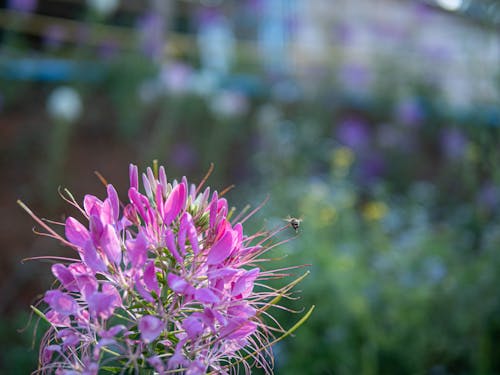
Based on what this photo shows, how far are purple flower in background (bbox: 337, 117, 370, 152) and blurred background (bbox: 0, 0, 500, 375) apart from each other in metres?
0.02

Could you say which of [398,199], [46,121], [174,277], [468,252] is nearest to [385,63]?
[398,199]

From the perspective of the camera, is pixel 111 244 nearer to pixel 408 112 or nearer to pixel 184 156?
pixel 184 156

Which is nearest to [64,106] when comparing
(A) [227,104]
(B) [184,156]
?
(B) [184,156]

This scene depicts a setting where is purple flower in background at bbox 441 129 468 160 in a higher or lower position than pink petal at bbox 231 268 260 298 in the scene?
higher

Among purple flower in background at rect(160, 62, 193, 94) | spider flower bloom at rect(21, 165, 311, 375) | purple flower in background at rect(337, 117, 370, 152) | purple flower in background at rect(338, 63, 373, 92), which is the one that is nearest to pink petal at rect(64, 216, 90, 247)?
spider flower bloom at rect(21, 165, 311, 375)

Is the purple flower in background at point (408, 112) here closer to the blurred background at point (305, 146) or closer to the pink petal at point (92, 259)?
the blurred background at point (305, 146)

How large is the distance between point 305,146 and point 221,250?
476 centimetres

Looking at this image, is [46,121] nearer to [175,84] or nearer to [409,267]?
[175,84]

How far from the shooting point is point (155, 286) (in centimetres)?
88

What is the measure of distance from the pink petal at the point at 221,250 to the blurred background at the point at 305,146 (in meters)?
0.25

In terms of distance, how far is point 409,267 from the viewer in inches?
143

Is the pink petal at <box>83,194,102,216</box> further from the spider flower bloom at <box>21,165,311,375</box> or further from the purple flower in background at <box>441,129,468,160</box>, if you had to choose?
the purple flower in background at <box>441,129,468,160</box>

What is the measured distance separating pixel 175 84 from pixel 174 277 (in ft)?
14.7

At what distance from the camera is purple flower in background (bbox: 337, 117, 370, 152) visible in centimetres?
607
